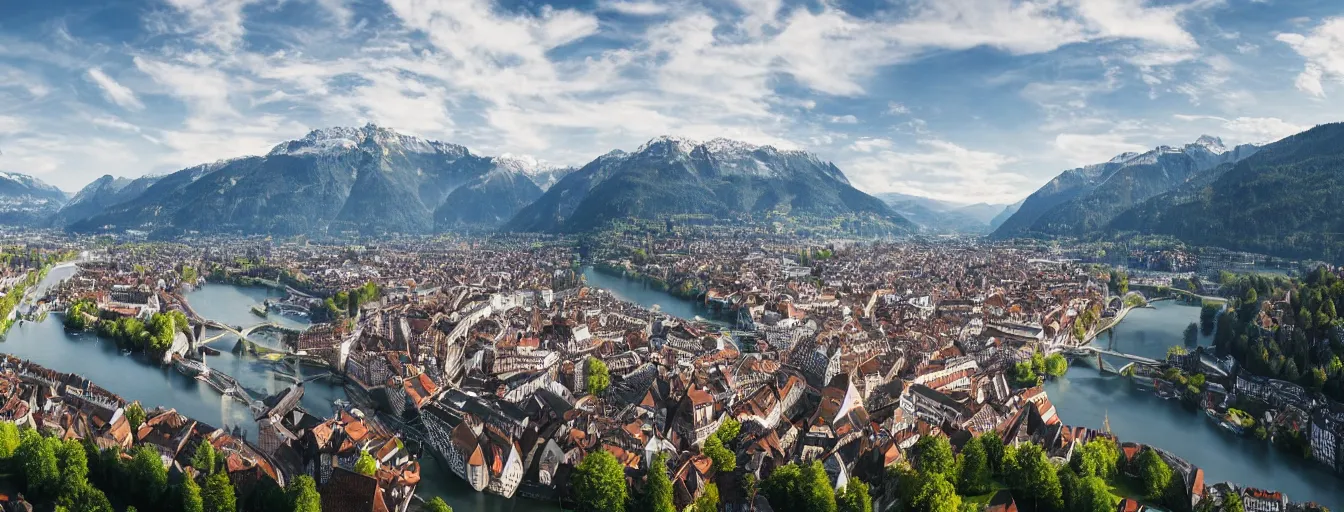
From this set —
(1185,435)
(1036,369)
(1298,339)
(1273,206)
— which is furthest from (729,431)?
(1273,206)

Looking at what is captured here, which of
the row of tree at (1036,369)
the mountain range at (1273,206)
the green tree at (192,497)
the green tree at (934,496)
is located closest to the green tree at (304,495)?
the green tree at (192,497)

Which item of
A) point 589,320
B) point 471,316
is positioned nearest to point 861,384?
point 589,320

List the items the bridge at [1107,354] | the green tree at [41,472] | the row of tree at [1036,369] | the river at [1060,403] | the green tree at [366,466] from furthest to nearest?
the bridge at [1107,354], the row of tree at [1036,369], the river at [1060,403], the green tree at [366,466], the green tree at [41,472]

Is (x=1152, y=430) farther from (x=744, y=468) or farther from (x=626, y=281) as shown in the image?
(x=626, y=281)

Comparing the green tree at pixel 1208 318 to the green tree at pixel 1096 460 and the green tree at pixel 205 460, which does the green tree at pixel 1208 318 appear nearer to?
the green tree at pixel 1096 460

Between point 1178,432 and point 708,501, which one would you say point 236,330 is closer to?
point 708,501
